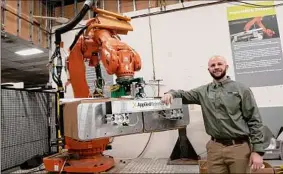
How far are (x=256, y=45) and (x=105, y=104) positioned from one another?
326cm

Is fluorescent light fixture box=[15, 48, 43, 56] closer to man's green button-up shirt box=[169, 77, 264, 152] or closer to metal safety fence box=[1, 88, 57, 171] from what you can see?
metal safety fence box=[1, 88, 57, 171]

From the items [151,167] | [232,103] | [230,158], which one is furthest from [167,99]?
[151,167]

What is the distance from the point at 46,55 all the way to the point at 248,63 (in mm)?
4285

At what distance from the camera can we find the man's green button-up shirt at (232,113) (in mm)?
1972

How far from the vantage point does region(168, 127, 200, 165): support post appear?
346 cm

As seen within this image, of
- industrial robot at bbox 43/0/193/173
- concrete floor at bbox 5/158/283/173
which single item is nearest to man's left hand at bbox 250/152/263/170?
industrial robot at bbox 43/0/193/173

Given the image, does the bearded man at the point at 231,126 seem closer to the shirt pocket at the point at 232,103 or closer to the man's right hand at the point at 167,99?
the shirt pocket at the point at 232,103

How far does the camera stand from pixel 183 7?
4.10 meters

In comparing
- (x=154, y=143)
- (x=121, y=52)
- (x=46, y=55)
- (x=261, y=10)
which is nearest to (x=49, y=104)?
(x=46, y=55)

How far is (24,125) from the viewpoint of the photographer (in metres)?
3.93

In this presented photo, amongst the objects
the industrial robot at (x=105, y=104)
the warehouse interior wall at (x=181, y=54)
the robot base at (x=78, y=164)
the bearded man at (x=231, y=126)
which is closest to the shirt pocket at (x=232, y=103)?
the bearded man at (x=231, y=126)

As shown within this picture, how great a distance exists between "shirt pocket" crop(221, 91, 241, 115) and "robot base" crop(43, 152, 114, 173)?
1.45m

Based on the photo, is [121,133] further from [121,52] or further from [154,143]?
[154,143]

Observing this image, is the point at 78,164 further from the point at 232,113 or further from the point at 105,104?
the point at 232,113
